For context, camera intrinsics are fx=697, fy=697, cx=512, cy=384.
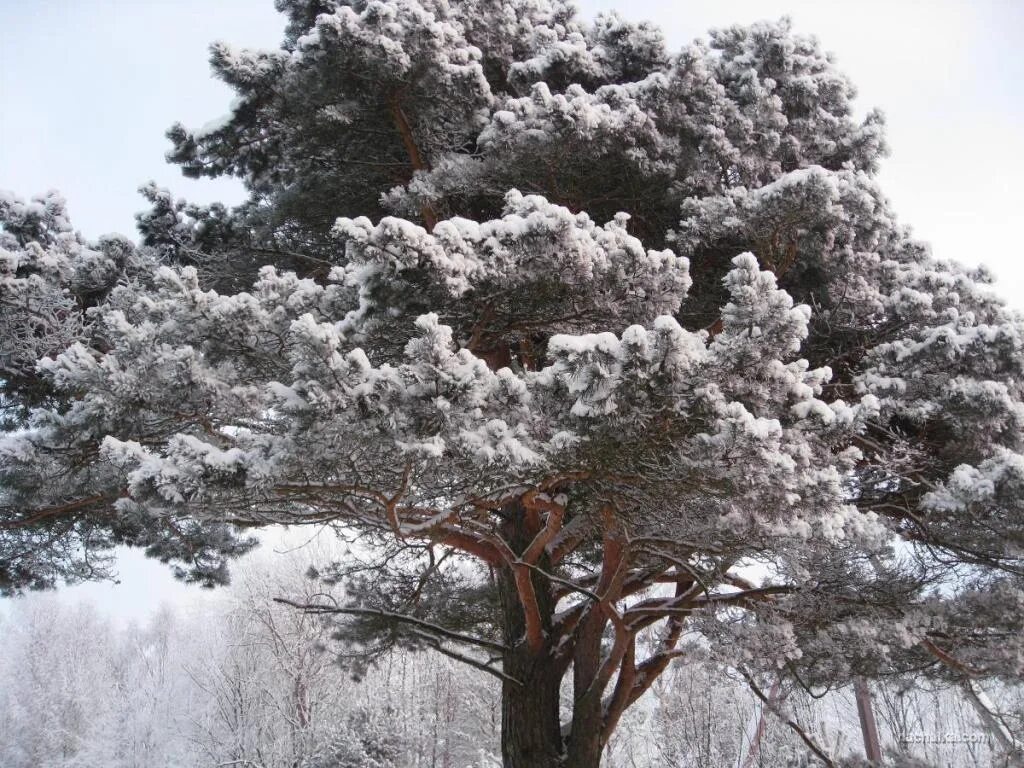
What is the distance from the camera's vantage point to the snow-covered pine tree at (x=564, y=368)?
2934 millimetres

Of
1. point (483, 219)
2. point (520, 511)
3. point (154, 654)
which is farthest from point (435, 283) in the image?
point (154, 654)

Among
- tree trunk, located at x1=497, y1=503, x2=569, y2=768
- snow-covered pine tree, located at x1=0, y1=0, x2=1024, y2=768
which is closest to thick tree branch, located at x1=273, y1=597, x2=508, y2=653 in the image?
snow-covered pine tree, located at x1=0, y1=0, x2=1024, y2=768

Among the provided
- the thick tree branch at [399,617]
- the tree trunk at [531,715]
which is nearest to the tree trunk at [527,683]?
the tree trunk at [531,715]

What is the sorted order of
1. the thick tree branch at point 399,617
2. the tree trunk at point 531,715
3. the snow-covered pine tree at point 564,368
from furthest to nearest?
the tree trunk at point 531,715 → the thick tree branch at point 399,617 → the snow-covered pine tree at point 564,368

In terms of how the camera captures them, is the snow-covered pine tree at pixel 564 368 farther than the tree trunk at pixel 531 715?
No

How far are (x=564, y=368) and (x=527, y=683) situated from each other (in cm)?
322

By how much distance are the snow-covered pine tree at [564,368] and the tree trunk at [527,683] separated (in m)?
0.03

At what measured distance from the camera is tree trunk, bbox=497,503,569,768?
498 centimetres

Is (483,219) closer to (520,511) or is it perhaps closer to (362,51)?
(362,51)

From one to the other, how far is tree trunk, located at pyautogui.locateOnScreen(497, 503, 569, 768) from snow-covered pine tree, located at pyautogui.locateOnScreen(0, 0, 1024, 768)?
0.03m

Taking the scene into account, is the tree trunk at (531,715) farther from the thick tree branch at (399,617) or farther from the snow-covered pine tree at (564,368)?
the thick tree branch at (399,617)

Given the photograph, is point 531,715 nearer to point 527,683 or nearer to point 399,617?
point 527,683

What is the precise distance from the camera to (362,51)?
15.8 feet

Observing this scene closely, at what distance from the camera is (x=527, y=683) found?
5.16 metres
